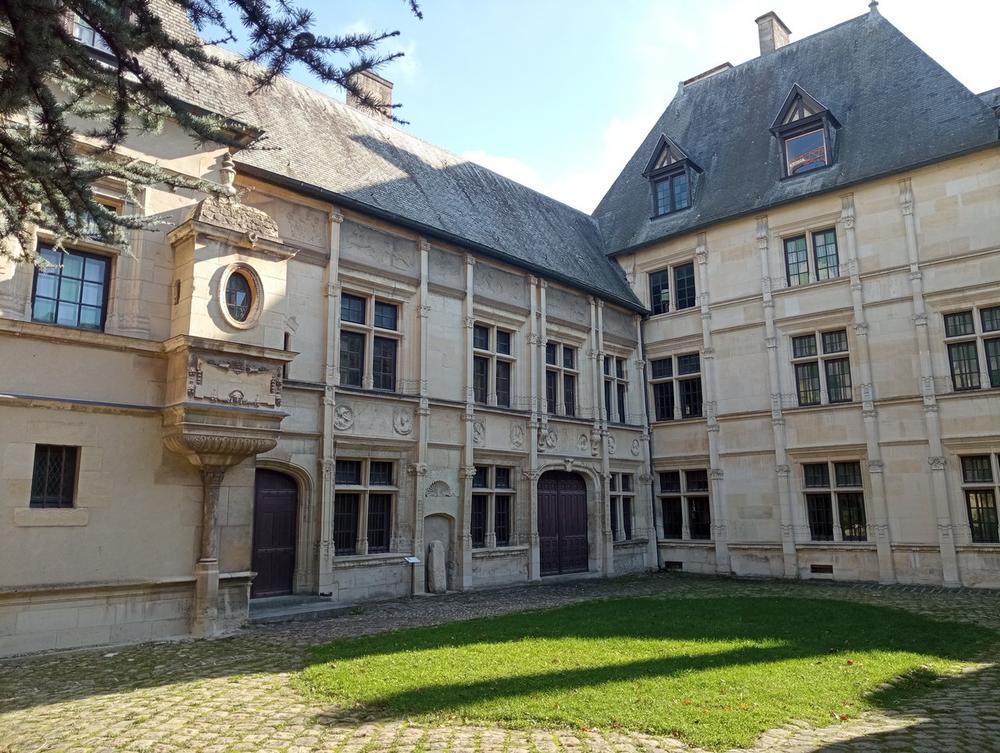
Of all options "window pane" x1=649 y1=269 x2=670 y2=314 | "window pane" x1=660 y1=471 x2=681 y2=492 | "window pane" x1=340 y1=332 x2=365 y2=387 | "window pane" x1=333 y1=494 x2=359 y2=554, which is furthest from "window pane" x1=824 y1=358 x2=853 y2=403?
"window pane" x1=333 y1=494 x2=359 y2=554

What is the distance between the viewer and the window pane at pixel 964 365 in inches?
615

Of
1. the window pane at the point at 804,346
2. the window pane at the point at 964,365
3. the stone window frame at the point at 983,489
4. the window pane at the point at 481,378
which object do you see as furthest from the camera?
the window pane at the point at 804,346

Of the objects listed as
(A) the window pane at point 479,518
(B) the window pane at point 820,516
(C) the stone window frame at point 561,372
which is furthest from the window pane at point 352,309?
(B) the window pane at point 820,516

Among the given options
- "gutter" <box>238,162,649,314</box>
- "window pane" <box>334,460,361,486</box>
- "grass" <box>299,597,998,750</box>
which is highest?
"gutter" <box>238,162,649,314</box>

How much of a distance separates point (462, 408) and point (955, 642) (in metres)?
9.39

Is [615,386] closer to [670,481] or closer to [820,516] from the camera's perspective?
[670,481]

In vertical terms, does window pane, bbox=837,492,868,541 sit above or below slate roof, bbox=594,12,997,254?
below

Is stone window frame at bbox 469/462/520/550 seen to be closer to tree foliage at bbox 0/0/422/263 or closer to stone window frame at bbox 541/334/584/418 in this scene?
stone window frame at bbox 541/334/584/418

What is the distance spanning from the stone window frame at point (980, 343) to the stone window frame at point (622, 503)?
7.91 m

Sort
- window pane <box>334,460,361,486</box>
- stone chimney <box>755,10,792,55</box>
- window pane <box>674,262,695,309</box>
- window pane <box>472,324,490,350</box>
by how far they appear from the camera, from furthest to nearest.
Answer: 1. stone chimney <box>755,10,792,55</box>
2. window pane <box>674,262,695,309</box>
3. window pane <box>472,324,490,350</box>
4. window pane <box>334,460,361,486</box>

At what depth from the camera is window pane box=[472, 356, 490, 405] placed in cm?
1616

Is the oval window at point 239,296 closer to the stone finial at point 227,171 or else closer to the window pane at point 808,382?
the stone finial at point 227,171

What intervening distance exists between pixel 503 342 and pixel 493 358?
29.8 inches

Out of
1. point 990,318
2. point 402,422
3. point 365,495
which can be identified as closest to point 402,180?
point 402,422
